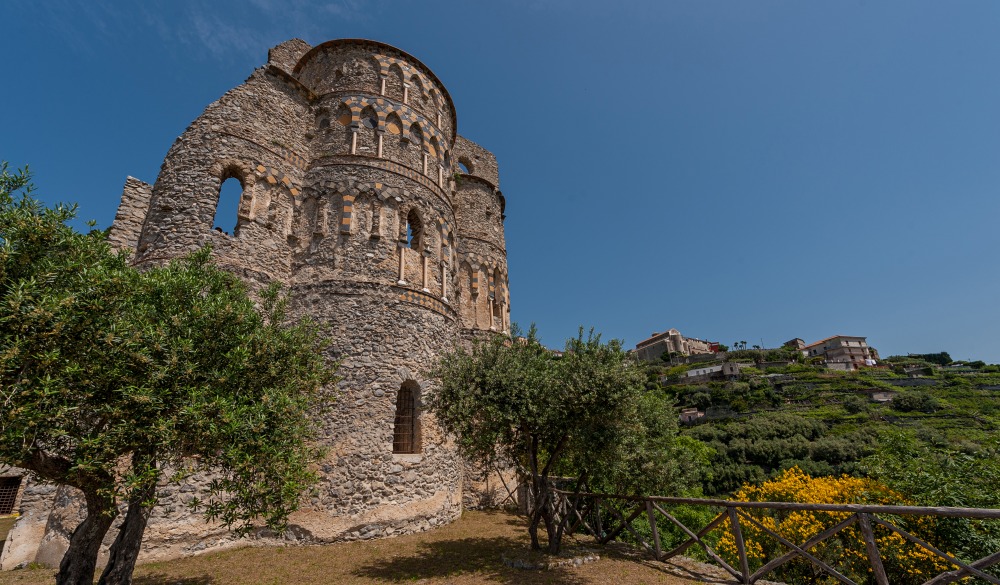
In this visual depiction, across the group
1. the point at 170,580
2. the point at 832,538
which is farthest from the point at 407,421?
the point at 832,538

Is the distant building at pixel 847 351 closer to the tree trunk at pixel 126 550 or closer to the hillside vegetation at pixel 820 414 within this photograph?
the hillside vegetation at pixel 820 414

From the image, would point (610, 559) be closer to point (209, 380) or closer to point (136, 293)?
point (209, 380)

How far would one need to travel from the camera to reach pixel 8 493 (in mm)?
17906

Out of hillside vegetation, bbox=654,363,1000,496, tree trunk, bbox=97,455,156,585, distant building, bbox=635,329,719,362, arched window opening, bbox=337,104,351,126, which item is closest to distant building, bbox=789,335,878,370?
hillside vegetation, bbox=654,363,1000,496

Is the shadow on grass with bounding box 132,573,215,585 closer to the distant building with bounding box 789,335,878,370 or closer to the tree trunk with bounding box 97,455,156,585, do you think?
the tree trunk with bounding box 97,455,156,585

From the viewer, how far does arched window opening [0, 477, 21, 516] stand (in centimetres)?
1775

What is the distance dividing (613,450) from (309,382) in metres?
6.46

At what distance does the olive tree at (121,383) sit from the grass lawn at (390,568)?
104 inches

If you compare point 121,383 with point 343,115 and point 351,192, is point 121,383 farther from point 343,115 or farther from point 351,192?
point 343,115

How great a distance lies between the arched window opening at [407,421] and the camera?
1383 centimetres

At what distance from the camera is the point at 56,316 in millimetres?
5254

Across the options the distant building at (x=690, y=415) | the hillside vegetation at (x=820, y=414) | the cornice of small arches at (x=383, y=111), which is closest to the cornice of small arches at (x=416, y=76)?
the cornice of small arches at (x=383, y=111)

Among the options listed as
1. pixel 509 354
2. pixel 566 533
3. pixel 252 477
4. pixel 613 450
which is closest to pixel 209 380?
pixel 252 477

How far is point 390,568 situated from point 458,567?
1513mm
